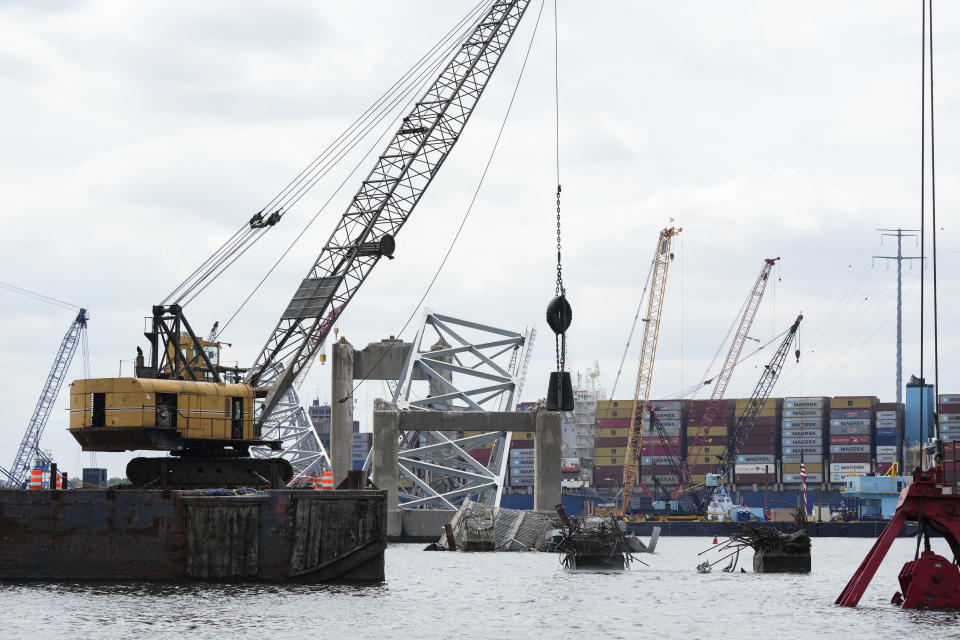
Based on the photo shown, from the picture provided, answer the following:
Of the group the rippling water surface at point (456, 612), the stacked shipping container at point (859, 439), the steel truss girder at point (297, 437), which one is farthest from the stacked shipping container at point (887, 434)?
the rippling water surface at point (456, 612)

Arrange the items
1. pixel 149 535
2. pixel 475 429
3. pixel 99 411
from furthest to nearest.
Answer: pixel 475 429 < pixel 99 411 < pixel 149 535

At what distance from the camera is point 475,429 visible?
4126 inches

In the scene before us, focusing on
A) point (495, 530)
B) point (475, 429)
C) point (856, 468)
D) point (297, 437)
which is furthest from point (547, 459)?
point (856, 468)

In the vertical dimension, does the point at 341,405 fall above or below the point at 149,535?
above

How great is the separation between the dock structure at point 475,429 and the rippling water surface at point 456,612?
43524 mm

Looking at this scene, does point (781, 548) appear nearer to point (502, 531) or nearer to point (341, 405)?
point (502, 531)

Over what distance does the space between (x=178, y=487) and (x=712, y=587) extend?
26.1 m

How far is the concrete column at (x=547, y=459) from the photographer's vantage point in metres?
104

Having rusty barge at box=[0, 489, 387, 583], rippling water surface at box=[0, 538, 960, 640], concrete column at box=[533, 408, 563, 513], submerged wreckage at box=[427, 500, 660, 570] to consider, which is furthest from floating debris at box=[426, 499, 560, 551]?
rusty barge at box=[0, 489, 387, 583]

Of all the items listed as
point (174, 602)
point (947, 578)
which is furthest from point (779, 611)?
point (174, 602)

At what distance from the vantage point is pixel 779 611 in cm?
4691

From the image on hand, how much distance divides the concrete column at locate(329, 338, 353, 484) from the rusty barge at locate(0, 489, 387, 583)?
68209 mm

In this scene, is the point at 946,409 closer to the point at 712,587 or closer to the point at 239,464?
the point at 712,587

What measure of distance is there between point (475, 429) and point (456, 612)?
5899 centimetres
